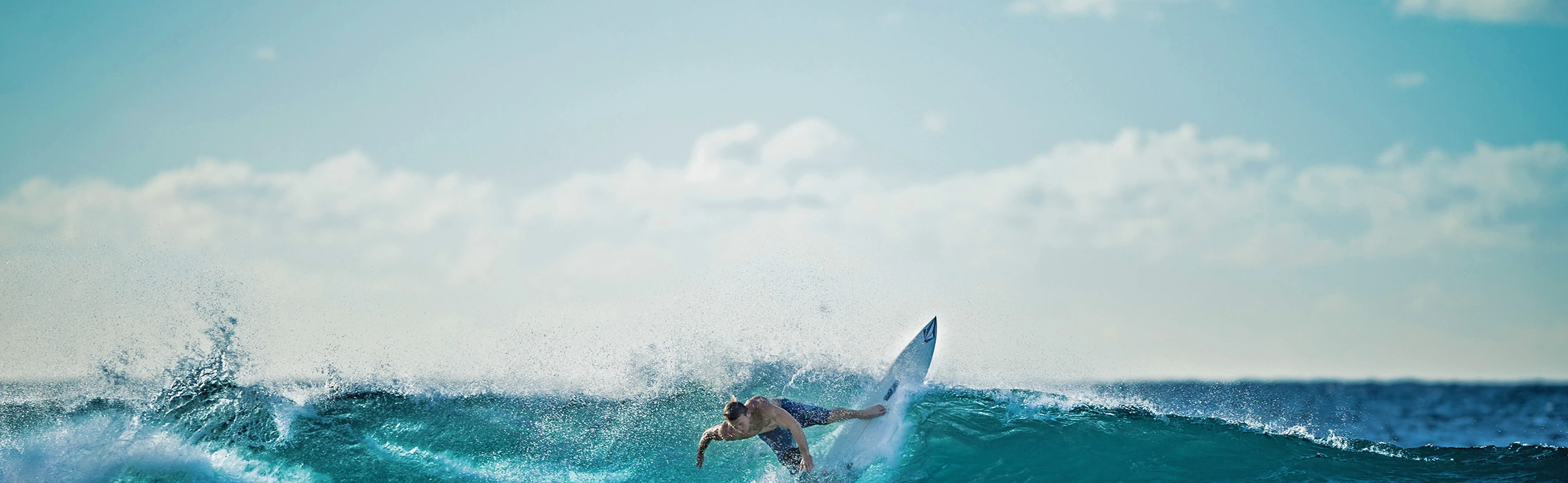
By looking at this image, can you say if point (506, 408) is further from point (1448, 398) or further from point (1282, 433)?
point (1448, 398)

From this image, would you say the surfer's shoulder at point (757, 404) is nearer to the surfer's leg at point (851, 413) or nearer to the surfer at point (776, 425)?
the surfer at point (776, 425)

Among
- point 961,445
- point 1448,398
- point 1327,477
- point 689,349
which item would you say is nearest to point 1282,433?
point 1327,477

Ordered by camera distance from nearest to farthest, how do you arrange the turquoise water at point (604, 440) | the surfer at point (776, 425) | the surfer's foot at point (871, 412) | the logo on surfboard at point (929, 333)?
the surfer at point (776, 425) < the surfer's foot at point (871, 412) < the turquoise water at point (604, 440) < the logo on surfboard at point (929, 333)

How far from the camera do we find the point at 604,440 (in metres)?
8.75

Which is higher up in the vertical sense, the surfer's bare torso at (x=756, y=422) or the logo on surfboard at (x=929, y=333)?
the logo on surfboard at (x=929, y=333)

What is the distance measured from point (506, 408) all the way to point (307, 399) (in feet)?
7.54

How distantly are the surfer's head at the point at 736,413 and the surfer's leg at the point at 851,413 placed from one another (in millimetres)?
1159

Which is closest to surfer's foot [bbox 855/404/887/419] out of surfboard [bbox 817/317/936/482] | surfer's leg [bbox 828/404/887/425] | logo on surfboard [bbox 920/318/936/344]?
surfer's leg [bbox 828/404/887/425]

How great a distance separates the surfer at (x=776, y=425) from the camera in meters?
6.62

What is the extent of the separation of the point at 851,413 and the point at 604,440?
2.99 metres

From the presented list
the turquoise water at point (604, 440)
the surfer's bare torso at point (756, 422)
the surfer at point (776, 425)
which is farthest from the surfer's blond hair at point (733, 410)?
the turquoise water at point (604, 440)

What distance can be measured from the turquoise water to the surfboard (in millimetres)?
170

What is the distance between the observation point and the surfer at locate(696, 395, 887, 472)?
261 inches

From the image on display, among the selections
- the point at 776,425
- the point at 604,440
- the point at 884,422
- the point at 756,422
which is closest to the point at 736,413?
the point at 756,422
